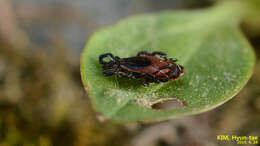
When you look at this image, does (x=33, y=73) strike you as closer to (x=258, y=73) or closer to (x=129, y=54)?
(x=129, y=54)

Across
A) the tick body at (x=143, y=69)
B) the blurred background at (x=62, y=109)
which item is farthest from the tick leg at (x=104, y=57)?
the blurred background at (x=62, y=109)

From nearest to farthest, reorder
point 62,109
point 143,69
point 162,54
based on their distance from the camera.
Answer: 1. point 143,69
2. point 162,54
3. point 62,109

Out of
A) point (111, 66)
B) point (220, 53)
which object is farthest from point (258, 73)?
point (111, 66)

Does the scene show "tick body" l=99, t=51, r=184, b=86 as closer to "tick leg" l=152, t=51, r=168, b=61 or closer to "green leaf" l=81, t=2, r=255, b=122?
"green leaf" l=81, t=2, r=255, b=122

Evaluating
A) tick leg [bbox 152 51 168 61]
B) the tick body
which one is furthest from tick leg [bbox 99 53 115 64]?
tick leg [bbox 152 51 168 61]

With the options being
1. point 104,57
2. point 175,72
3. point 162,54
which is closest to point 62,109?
point 104,57

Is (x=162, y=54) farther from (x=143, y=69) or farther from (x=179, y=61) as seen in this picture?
(x=143, y=69)
